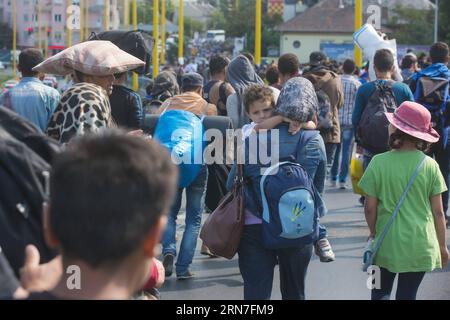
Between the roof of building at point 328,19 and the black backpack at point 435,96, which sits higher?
the black backpack at point 435,96

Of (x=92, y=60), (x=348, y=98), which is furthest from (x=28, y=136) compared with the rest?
(x=348, y=98)

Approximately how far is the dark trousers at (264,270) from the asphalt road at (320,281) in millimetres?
1774

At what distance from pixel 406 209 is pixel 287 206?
0.69m

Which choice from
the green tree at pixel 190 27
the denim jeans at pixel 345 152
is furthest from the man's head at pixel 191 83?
the green tree at pixel 190 27

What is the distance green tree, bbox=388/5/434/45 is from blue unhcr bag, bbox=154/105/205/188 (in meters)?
66.6

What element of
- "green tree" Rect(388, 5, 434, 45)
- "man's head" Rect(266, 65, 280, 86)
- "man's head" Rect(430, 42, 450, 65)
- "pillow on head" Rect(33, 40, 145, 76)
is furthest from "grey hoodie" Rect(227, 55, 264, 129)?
"green tree" Rect(388, 5, 434, 45)

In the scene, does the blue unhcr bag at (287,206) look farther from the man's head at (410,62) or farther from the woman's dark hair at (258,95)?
the man's head at (410,62)

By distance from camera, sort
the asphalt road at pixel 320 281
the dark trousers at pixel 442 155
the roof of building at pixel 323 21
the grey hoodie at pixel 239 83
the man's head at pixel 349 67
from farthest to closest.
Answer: the roof of building at pixel 323 21
the man's head at pixel 349 67
the dark trousers at pixel 442 155
the grey hoodie at pixel 239 83
the asphalt road at pixel 320 281

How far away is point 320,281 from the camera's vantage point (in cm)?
769

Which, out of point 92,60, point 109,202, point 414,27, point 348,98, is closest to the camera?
point 109,202

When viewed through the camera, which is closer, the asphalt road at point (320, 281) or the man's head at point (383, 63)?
the asphalt road at point (320, 281)

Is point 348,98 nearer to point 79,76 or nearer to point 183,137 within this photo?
point 183,137

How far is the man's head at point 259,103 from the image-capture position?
5.80 metres

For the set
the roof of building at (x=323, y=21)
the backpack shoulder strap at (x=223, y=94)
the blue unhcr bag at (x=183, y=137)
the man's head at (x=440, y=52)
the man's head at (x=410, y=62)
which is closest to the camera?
the blue unhcr bag at (x=183, y=137)
